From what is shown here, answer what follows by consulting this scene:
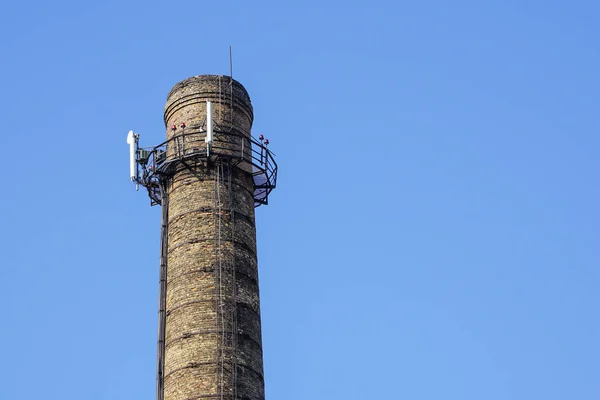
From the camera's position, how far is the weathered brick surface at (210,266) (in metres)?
34.2

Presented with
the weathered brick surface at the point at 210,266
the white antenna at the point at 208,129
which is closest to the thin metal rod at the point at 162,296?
the weathered brick surface at the point at 210,266

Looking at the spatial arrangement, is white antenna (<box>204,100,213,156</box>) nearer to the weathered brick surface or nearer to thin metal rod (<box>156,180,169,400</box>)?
the weathered brick surface

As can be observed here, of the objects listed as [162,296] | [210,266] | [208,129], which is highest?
[208,129]

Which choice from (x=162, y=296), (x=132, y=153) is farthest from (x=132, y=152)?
(x=162, y=296)

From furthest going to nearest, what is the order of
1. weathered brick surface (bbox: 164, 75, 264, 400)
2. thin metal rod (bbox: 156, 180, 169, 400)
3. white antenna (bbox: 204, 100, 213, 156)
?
white antenna (bbox: 204, 100, 213, 156), thin metal rod (bbox: 156, 180, 169, 400), weathered brick surface (bbox: 164, 75, 264, 400)

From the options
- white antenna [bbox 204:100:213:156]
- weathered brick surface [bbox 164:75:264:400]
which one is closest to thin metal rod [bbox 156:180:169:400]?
weathered brick surface [bbox 164:75:264:400]

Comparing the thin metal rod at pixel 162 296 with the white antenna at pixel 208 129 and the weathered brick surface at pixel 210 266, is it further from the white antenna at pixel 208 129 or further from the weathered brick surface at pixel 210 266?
the white antenna at pixel 208 129

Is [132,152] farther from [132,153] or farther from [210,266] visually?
[210,266]

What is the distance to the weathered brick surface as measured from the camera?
34.2 m

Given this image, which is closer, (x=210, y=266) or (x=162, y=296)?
(x=210, y=266)

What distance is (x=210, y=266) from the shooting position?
35594mm

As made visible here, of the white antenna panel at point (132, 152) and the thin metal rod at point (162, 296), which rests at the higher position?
the white antenna panel at point (132, 152)

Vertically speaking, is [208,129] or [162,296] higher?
[208,129]

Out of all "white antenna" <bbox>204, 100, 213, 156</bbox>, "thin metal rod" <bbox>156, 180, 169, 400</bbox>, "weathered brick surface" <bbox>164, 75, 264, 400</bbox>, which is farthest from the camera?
"white antenna" <bbox>204, 100, 213, 156</bbox>
